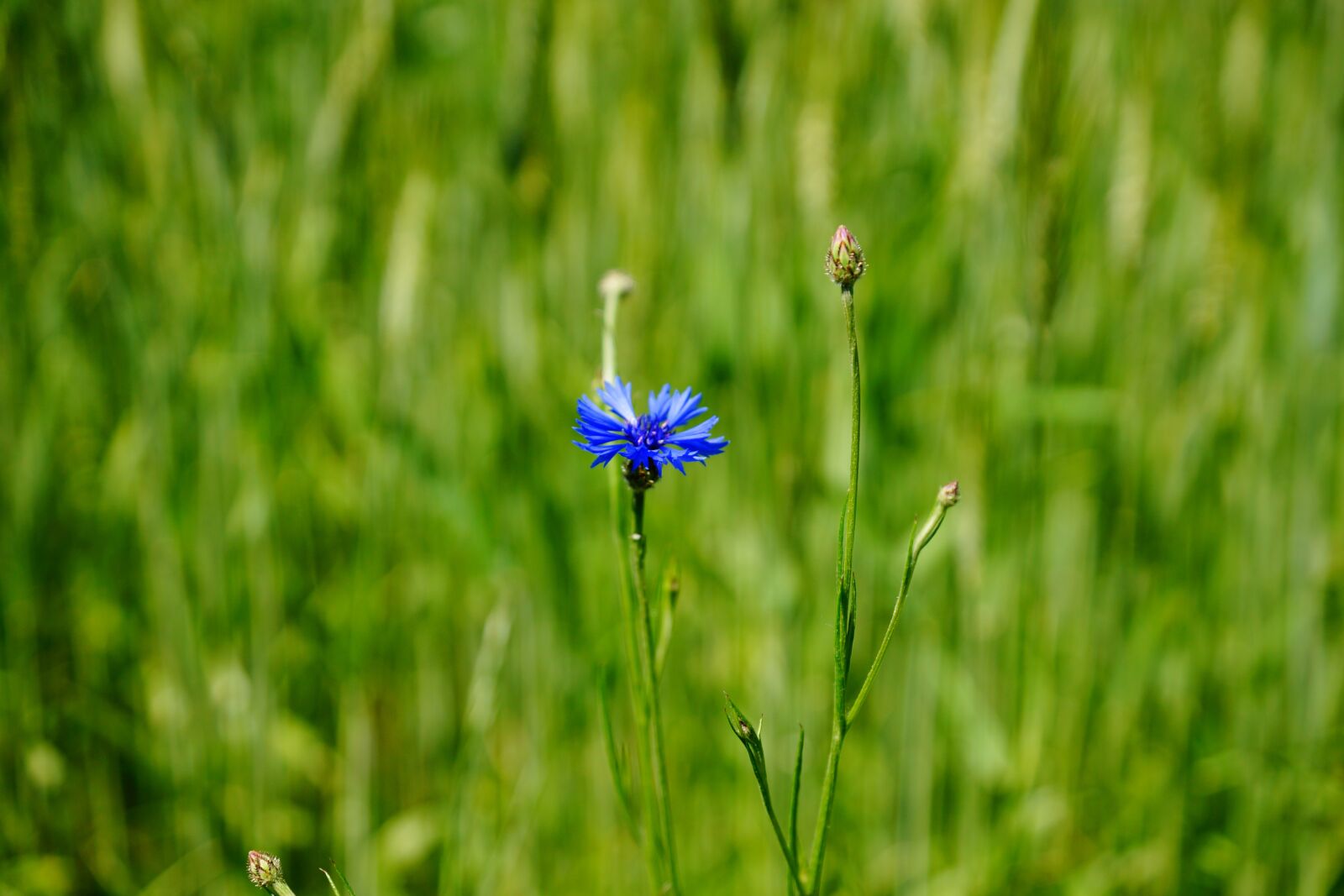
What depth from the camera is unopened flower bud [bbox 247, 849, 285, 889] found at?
0.40 meters

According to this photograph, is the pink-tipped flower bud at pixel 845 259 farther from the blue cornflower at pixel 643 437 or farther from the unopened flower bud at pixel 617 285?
the unopened flower bud at pixel 617 285

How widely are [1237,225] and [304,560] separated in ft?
4.26

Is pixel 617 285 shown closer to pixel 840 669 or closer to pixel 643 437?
pixel 643 437

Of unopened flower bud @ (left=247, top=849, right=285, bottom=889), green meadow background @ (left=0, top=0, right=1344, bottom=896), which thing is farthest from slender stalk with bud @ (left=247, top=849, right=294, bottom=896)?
green meadow background @ (left=0, top=0, right=1344, bottom=896)

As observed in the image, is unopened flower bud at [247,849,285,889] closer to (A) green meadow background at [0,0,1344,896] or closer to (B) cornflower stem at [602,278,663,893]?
(B) cornflower stem at [602,278,663,893]

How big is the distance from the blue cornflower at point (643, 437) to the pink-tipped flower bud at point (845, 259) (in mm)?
84

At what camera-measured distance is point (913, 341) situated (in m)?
1.10

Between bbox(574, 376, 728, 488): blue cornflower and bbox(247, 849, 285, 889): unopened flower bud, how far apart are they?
22 cm

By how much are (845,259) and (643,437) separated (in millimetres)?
124

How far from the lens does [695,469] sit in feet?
4.69

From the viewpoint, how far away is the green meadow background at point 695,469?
3.45ft

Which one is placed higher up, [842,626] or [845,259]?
[845,259]

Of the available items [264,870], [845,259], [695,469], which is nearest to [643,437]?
[845,259]

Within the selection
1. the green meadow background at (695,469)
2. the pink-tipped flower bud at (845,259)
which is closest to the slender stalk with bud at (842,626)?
the pink-tipped flower bud at (845,259)
